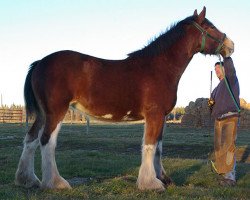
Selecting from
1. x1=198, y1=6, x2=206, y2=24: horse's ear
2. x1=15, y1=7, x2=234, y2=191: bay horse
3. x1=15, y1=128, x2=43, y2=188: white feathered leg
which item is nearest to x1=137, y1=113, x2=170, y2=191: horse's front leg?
x1=15, y1=7, x2=234, y2=191: bay horse

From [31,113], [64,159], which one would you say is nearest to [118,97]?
[31,113]

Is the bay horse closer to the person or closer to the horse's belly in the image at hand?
Result: the horse's belly

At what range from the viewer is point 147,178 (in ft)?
23.1

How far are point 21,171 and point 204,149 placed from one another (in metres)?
10.7

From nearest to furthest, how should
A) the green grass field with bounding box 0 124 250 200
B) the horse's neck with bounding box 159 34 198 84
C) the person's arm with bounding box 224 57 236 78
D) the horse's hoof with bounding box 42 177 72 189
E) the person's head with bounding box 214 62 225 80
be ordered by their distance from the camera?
the green grass field with bounding box 0 124 250 200, the horse's hoof with bounding box 42 177 72 189, the horse's neck with bounding box 159 34 198 84, the person's arm with bounding box 224 57 236 78, the person's head with bounding box 214 62 225 80

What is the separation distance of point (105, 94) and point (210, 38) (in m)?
2.23

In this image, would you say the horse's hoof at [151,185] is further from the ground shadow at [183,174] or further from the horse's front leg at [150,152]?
the ground shadow at [183,174]

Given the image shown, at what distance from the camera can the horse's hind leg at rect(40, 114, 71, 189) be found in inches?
271

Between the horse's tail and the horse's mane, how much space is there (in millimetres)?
1771

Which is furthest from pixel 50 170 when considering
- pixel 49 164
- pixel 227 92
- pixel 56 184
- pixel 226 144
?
pixel 227 92

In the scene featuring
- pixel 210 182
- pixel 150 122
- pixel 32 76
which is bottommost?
pixel 210 182

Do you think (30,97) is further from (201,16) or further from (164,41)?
(201,16)

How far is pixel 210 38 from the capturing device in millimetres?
7918

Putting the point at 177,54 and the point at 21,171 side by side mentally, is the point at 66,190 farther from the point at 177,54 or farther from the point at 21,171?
the point at 177,54
